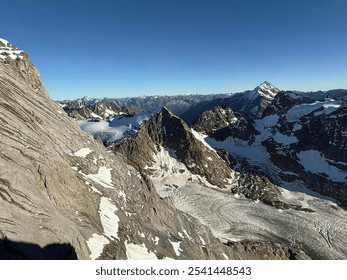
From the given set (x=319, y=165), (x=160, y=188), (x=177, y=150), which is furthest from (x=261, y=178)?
(x=160, y=188)

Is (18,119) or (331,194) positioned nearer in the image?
(18,119)

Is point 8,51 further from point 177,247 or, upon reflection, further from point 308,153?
point 308,153

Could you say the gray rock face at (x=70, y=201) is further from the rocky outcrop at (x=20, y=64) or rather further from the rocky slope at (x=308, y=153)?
the rocky slope at (x=308, y=153)

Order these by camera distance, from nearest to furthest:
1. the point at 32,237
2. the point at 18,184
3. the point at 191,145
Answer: the point at 32,237, the point at 18,184, the point at 191,145

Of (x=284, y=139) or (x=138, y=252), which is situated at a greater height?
(x=138, y=252)
